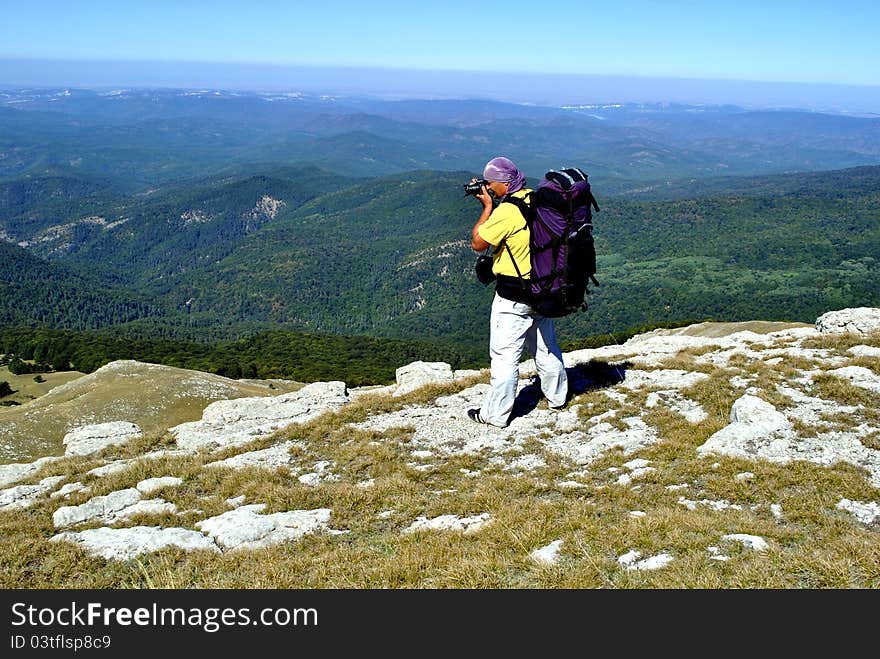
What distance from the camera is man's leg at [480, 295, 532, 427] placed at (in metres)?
10.7

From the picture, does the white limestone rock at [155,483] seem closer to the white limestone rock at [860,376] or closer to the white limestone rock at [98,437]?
the white limestone rock at [98,437]

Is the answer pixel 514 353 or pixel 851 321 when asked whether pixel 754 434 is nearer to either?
pixel 514 353

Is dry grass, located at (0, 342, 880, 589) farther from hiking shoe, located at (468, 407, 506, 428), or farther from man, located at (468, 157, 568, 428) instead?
hiking shoe, located at (468, 407, 506, 428)

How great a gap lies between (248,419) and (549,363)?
30.6 feet

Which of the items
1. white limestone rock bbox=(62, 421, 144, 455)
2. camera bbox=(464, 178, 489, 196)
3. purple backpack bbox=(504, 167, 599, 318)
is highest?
camera bbox=(464, 178, 489, 196)

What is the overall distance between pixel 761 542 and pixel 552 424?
6.01 m

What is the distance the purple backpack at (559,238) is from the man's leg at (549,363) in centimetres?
80

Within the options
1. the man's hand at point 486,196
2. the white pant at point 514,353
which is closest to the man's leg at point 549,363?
the white pant at point 514,353

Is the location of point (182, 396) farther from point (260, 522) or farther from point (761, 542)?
point (761, 542)

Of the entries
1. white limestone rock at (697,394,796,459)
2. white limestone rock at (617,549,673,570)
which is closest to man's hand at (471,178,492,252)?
white limestone rock at (697,394,796,459)

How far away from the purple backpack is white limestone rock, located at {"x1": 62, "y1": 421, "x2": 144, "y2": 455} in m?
12.0

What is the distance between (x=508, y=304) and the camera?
10695 millimetres

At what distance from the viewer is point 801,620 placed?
4348mm

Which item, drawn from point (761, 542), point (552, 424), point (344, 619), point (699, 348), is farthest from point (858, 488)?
point (699, 348)
